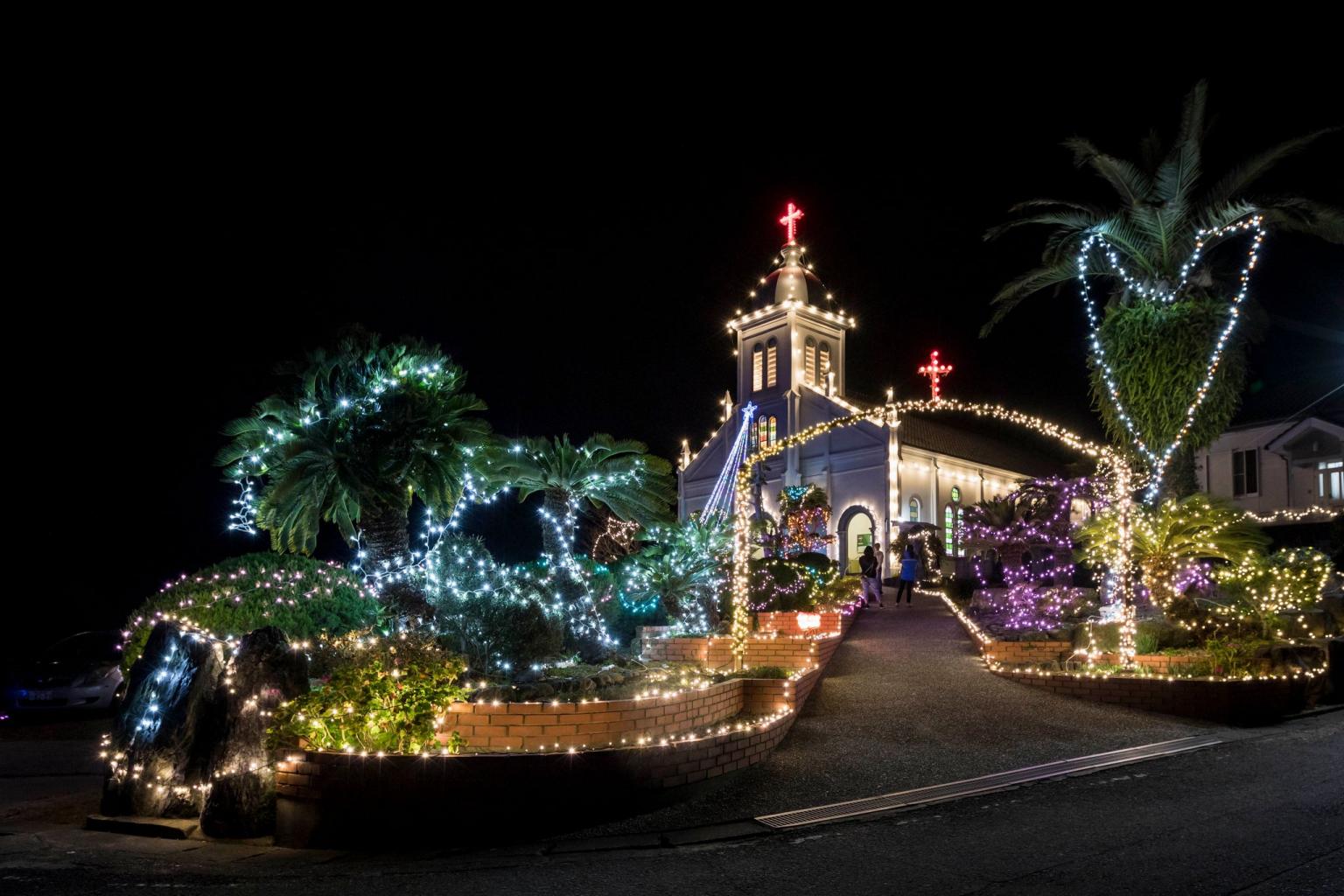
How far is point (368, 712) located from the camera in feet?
24.0

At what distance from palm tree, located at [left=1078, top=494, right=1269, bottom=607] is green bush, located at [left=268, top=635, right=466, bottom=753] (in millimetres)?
11090

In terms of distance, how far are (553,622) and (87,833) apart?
455cm

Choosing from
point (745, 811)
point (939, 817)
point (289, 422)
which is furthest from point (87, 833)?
point (289, 422)

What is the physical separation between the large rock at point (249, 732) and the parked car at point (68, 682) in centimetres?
875

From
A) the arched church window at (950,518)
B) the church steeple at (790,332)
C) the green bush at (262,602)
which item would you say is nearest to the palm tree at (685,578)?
the green bush at (262,602)

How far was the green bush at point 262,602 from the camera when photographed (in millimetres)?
10141

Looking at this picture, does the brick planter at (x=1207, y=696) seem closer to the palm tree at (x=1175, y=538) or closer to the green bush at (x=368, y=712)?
the palm tree at (x=1175, y=538)

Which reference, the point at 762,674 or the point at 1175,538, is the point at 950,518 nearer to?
the point at 1175,538

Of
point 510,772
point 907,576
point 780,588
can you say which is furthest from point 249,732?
point 907,576

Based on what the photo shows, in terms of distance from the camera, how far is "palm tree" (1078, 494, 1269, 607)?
47.7ft

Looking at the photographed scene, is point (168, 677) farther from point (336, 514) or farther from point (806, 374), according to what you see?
point (806, 374)

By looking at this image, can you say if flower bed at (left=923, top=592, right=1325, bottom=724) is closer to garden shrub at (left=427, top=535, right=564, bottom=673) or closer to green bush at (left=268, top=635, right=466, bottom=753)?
garden shrub at (left=427, top=535, right=564, bottom=673)

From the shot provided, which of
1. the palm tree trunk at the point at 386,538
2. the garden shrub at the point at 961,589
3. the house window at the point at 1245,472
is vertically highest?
the house window at the point at 1245,472

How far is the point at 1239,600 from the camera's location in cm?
1514
